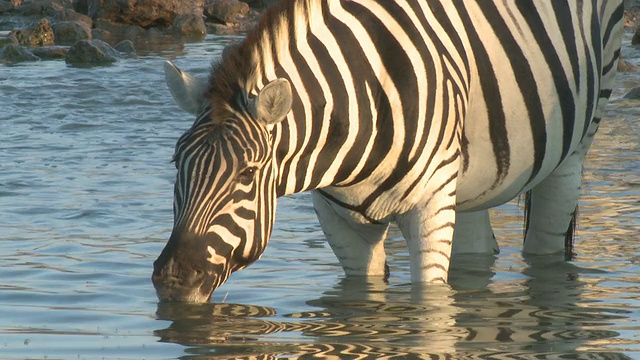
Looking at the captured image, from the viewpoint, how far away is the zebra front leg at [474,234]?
8.66 metres

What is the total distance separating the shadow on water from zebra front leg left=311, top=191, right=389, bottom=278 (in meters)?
0.13

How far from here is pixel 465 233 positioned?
343 inches

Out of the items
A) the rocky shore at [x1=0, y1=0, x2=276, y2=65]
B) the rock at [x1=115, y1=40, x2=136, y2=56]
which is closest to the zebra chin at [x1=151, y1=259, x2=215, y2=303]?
the rocky shore at [x1=0, y1=0, x2=276, y2=65]

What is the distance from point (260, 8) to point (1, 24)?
5857mm

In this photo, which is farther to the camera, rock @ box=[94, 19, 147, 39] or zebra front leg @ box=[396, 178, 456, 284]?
rock @ box=[94, 19, 147, 39]

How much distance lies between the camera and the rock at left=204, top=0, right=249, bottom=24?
2812 cm

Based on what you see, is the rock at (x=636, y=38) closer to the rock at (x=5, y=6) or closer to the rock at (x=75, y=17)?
the rock at (x=75, y=17)

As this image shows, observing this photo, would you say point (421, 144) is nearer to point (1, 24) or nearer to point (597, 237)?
point (597, 237)

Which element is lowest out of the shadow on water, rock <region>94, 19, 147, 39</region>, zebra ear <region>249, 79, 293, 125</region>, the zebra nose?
the shadow on water

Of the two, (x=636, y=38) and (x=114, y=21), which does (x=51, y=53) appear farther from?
(x=636, y=38)

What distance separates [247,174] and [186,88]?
53cm

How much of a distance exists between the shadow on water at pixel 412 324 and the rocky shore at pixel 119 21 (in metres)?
14.7

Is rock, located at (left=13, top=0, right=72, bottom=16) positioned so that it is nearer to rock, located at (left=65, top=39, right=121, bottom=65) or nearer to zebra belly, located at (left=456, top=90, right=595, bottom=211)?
rock, located at (left=65, top=39, right=121, bottom=65)

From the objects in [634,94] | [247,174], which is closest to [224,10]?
[634,94]
